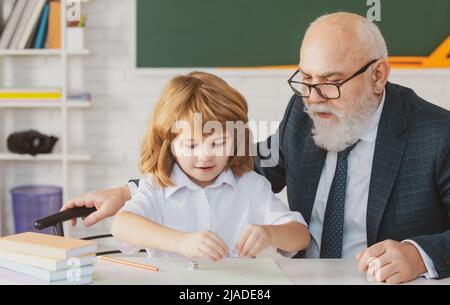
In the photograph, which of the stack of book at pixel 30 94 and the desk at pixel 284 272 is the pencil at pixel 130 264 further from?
the stack of book at pixel 30 94

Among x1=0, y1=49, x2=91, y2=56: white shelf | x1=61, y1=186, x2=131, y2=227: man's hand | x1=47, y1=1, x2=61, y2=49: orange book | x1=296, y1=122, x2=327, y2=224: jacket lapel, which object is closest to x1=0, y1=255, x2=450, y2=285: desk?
x1=61, y1=186, x2=131, y2=227: man's hand

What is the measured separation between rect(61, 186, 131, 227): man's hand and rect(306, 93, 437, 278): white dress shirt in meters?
0.51

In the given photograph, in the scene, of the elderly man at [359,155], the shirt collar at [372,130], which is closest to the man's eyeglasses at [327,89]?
the elderly man at [359,155]

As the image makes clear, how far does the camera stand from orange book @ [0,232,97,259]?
1.11m

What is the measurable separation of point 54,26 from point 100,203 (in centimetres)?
207

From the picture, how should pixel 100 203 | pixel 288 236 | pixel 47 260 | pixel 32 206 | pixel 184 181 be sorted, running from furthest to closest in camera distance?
1. pixel 32 206
2. pixel 100 203
3. pixel 184 181
4. pixel 288 236
5. pixel 47 260

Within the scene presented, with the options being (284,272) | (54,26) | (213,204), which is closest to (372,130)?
(213,204)

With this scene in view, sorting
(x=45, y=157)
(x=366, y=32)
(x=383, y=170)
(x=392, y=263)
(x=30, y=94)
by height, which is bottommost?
(x=45, y=157)

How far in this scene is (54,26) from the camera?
346 cm

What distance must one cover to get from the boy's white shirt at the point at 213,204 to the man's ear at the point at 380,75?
1.39 ft

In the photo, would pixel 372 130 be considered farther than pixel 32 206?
No

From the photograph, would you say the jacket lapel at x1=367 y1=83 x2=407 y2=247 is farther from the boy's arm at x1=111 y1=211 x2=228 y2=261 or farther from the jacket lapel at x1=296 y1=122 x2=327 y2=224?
the boy's arm at x1=111 y1=211 x2=228 y2=261

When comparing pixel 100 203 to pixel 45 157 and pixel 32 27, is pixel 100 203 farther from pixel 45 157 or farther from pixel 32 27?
pixel 32 27

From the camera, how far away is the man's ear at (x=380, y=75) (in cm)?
173
